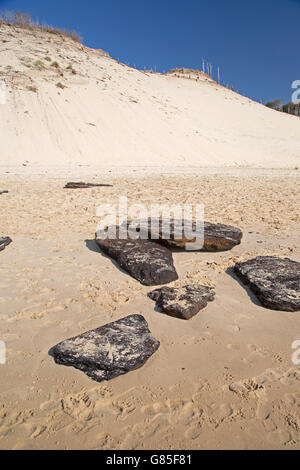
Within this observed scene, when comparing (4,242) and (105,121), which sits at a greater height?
(105,121)

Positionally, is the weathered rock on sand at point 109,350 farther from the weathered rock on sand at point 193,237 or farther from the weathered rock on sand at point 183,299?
the weathered rock on sand at point 193,237

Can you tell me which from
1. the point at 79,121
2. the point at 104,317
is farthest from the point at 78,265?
the point at 79,121

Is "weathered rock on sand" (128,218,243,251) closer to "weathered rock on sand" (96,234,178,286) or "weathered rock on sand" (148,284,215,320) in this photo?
"weathered rock on sand" (96,234,178,286)

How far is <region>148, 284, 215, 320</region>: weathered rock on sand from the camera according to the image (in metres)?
2.81

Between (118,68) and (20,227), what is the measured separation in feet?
98.9

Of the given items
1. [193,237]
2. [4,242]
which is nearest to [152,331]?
[193,237]

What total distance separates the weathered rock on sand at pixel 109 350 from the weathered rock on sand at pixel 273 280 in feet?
4.20

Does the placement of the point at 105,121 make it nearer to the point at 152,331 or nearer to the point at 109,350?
the point at 152,331

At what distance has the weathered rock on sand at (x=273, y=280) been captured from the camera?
2.90 meters

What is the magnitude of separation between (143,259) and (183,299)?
95 centimetres

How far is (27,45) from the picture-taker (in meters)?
26.5

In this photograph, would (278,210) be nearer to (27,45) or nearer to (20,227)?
(20,227)

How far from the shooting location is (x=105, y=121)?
68.6 ft

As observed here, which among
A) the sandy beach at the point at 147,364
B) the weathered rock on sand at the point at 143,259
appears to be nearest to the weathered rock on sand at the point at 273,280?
the sandy beach at the point at 147,364
